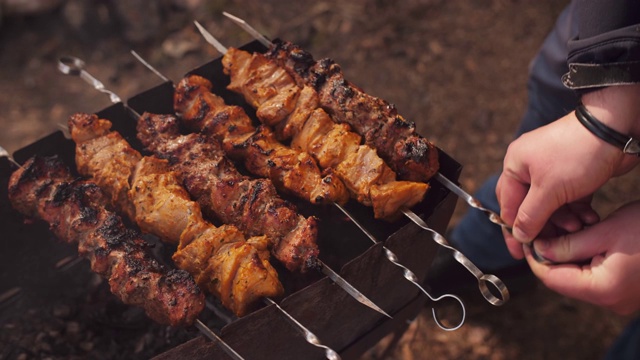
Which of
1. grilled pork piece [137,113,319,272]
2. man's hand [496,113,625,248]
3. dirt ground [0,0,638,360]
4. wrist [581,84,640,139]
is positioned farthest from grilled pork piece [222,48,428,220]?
dirt ground [0,0,638,360]

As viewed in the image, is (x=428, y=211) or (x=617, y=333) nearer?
(x=428, y=211)

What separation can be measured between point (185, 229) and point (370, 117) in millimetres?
999

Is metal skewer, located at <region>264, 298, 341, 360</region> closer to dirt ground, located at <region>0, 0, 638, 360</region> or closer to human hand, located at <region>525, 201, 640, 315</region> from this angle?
human hand, located at <region>525, 201, 640, 315</region>

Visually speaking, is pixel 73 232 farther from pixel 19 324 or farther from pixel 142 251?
pixel 19 324

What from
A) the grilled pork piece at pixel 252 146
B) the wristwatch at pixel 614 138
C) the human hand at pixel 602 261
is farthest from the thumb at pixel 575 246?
the grilled pork piece at pixel 252 146

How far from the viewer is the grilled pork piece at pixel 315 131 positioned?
8.36 ft

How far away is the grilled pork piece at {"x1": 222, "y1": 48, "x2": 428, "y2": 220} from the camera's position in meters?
2.55

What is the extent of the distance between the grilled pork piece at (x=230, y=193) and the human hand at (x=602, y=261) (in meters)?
1.05

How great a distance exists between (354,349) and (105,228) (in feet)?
4.71

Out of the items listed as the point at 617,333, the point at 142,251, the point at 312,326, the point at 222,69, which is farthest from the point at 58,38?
the point at 617,333

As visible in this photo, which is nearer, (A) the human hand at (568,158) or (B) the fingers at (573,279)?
(A) the human hand at (568,158)

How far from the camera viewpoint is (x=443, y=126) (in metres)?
5.47

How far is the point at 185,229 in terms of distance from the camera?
8.16ft

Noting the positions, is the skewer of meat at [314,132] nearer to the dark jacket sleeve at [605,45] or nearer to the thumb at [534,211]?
the thumb at [534,211]
